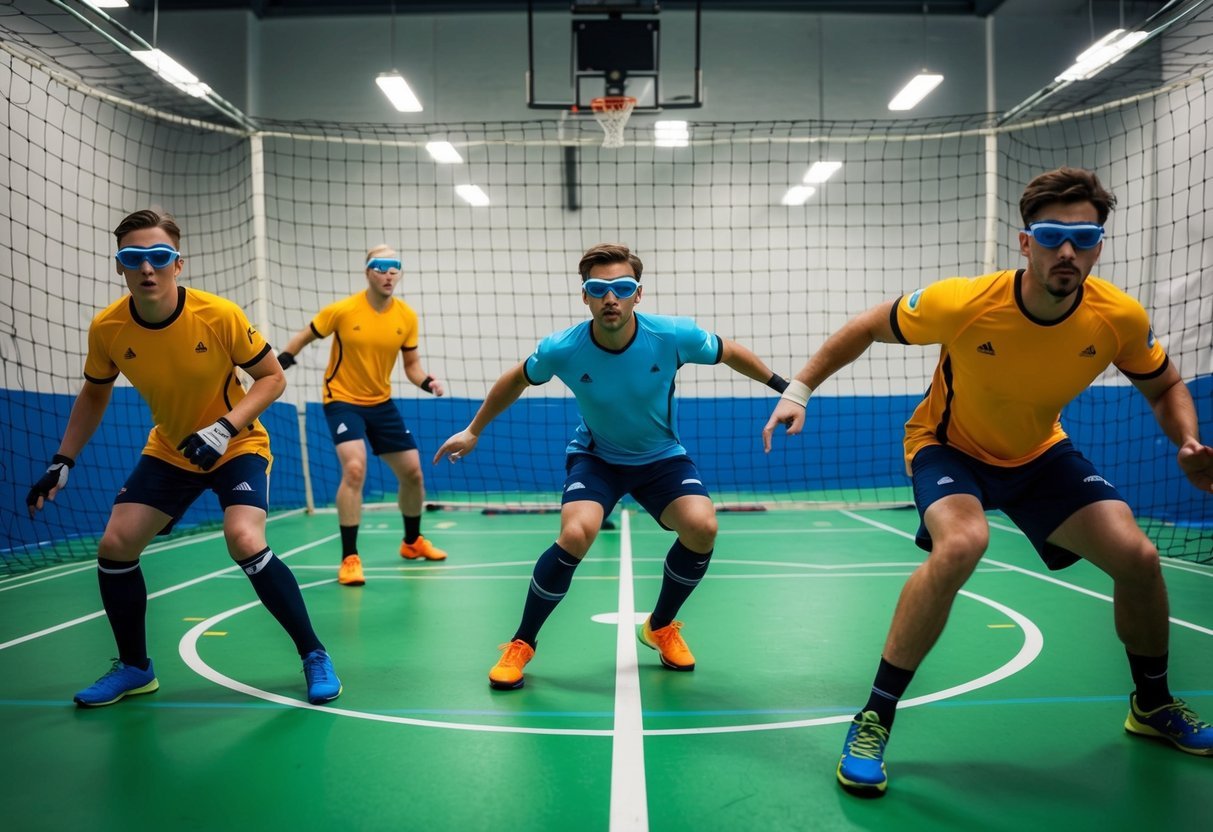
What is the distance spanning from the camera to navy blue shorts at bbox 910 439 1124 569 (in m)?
2.97

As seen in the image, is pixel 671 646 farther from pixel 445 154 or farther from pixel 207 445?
pixel 445 154

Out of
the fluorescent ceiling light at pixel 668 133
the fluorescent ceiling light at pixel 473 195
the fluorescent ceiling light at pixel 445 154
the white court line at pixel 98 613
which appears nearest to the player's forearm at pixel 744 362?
the white court line at pixel 98 613

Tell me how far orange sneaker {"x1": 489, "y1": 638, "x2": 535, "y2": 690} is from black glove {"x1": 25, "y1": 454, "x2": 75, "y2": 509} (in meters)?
1.85

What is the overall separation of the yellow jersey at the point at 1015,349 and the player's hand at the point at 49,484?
3225 millimetres

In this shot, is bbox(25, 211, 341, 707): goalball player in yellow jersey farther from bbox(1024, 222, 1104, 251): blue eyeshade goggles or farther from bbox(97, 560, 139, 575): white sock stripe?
bbox(1024, 222, 1104, 251): blue eyeshade goggles

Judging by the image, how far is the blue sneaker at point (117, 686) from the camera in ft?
11.4

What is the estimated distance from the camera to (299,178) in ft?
45.8

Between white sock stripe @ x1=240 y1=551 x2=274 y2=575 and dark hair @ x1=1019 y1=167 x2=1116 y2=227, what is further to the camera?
white sock stripe @ x1=240 y1=551 x2=274 y2=575

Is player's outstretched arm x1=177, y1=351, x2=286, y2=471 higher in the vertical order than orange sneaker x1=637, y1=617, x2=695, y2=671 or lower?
higher

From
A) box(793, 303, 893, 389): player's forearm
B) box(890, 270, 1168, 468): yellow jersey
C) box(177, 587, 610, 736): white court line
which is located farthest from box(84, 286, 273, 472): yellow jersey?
box(890, 270, 1168, 468): yellow jersey

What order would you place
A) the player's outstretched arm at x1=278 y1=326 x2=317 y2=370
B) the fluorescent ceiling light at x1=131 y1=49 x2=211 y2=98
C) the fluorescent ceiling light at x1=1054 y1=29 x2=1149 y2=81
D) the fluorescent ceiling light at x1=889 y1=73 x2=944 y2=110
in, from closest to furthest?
the player's outstretched arm at x1=278 y1=326 x2=317 y2=370 < the fluorescent ceiling light at x1=131 y1=49 x2=211 y2=98 < the fluorescent ceiling light at x1=1054 y1=29 x2=1149 y2=81 < the fluorescent ceiling light at x1=889 y1=73 x2=944 y2=110

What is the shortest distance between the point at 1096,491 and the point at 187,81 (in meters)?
9.04

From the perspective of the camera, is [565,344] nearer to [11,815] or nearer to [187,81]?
[11,815]

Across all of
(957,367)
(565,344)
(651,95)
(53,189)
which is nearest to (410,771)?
(565,344)
